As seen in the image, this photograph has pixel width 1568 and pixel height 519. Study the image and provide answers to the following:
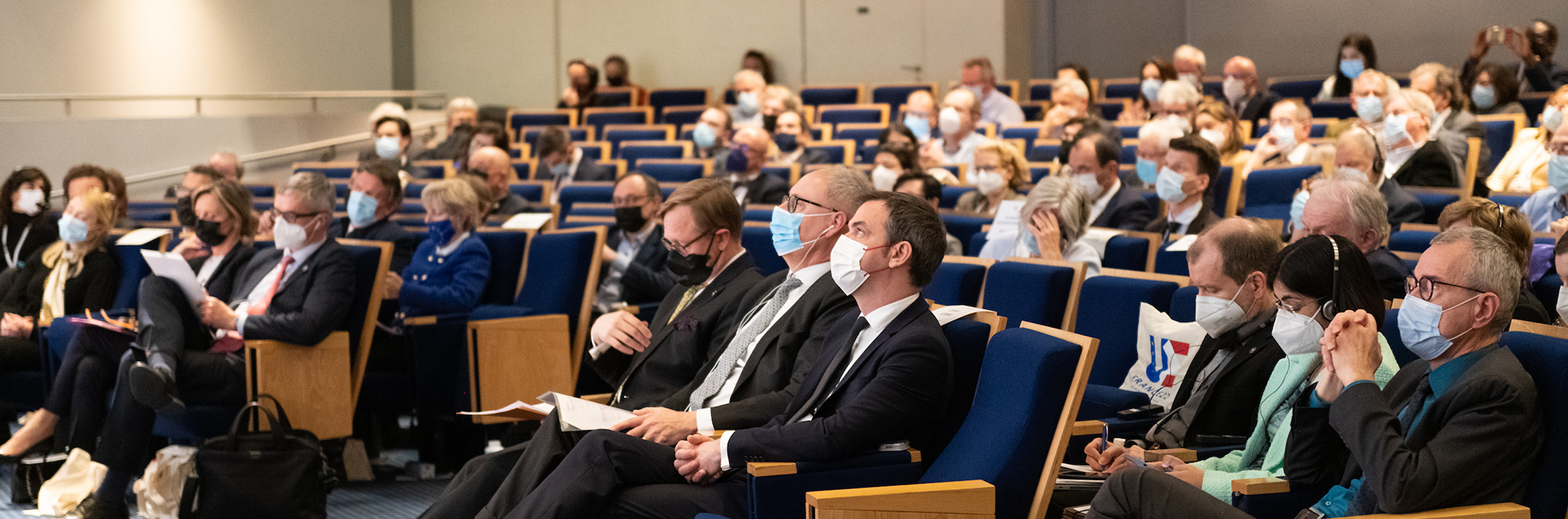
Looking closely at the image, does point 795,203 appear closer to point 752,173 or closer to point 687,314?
point 687,314

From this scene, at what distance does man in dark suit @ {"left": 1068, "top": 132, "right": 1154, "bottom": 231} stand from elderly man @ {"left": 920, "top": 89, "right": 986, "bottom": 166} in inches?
96.3

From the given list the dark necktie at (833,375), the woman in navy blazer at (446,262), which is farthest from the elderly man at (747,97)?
the dark necktie at (833,375)

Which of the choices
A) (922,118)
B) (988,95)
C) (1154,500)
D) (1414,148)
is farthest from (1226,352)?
(988,95)

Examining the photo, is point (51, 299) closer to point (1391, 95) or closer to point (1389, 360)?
point (1389, 360)

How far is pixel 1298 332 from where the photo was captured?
2283 mm

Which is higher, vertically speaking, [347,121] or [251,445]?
[347,121]

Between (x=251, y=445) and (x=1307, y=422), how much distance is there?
→ 2770mm

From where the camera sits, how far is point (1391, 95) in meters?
5.80

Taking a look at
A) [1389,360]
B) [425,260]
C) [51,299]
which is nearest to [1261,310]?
[1389,360]

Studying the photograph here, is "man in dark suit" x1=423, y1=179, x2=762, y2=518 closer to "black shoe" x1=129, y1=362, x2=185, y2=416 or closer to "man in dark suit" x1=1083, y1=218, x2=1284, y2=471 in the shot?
"man in dark suit" x1=1083, y1=218, x2=1284, y2=471

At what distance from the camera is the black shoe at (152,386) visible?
3691 mm

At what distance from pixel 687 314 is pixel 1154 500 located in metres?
1.45

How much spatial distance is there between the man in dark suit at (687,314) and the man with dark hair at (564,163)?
446 cm

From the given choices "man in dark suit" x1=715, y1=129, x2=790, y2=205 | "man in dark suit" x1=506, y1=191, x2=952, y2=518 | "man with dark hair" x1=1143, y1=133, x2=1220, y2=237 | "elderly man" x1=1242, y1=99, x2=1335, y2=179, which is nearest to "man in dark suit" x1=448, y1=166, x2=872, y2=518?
"man in dark suit" x1=506, y1=191, x2=952, y2=518
